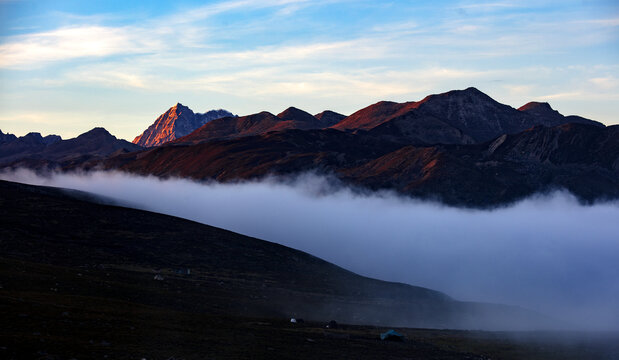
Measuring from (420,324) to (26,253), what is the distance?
10452cm

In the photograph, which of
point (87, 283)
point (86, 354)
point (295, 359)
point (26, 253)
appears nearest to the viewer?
point (86, 354)

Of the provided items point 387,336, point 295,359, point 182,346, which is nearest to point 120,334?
point 182,346

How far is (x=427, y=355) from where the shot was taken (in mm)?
106500

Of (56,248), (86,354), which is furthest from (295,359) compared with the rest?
(56,248)

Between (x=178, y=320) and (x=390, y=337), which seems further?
(x=390, y=337)

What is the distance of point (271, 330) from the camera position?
103 m

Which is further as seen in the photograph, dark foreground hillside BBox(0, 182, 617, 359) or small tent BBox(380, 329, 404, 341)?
small tent BBox(380, 329, 404, 341)

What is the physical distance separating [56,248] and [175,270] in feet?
108

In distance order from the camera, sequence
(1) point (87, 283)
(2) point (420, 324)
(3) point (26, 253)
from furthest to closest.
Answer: (2) point (420, 324) < (3) point (26, 253) < (1) point (87, 283)

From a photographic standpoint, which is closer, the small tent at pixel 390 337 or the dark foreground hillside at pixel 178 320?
the dark foreground hillside at pixel 178 320

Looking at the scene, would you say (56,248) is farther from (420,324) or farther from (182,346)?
(182,346)

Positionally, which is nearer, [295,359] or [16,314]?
[16,314]

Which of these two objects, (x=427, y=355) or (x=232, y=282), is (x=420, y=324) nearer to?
(x=232, y=282)

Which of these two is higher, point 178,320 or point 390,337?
point 178,320
